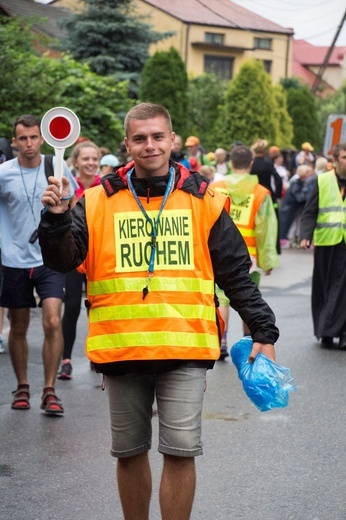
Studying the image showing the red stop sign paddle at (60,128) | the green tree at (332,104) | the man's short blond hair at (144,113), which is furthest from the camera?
the green tree at (332,104)

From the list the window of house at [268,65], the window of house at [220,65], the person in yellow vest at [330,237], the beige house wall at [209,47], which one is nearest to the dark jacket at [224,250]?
the person in yellow vest at [330,237]

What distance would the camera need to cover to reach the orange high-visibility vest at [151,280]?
446 centimetres

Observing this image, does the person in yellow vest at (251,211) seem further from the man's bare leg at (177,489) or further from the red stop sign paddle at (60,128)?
the man's bare leg at (177,489)

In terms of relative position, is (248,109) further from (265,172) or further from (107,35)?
(265,172)

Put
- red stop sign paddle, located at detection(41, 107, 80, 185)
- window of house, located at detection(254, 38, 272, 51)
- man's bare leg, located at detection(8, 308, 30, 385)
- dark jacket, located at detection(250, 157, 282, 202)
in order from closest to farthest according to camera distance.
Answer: red stop sign paddle, located at detection(41, 107, 80, 185)
man's bare leg, located at detection(8, 308, 30, 385)
dark jacket, located at detection(250, 157, 282, 202)
window of house, located at detection(254, 38, 272, 51)

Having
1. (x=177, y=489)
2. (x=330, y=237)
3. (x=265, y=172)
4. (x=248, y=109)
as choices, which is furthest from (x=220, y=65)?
(x=177, y=489)

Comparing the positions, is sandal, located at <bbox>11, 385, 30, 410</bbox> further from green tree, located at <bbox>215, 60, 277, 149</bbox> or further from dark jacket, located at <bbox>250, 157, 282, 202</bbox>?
green tree, located at <bbox>215, 60, 277, 149</bbox>

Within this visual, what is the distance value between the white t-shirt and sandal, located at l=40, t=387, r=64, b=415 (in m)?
0.88

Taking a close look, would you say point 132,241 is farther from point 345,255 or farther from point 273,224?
point 345,255

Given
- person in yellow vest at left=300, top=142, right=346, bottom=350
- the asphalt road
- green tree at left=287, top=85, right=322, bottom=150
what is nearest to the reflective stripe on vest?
person in yellow vest at left=300, top=142, right=346, bottom=350

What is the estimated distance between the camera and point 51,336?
7.80 metres

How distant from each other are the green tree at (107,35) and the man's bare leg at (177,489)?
105 ft

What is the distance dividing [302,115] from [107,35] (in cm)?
2325

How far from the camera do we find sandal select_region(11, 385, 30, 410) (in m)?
7.82
